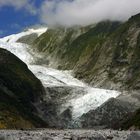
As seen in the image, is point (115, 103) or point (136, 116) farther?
point (115, 103)

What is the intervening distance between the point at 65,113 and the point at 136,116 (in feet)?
213

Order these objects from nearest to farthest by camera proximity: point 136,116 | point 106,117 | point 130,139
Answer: point 130,139, point 136,116, point 106,117

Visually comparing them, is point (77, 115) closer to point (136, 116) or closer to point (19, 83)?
point (19, 83)

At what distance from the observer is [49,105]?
19625 centimetres

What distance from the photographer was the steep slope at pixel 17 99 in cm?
13444

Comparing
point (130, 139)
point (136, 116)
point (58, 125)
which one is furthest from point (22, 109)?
point (130, 139)

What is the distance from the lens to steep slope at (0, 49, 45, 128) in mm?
134438

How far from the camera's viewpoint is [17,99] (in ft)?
560

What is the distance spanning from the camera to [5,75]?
184m

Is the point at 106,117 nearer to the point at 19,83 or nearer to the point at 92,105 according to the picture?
the point at 92,105

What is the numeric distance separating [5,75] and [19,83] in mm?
6104

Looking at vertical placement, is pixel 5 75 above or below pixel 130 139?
above

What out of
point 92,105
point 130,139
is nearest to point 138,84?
point 92,105

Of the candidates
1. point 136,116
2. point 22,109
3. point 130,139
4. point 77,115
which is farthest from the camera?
point 77,115
